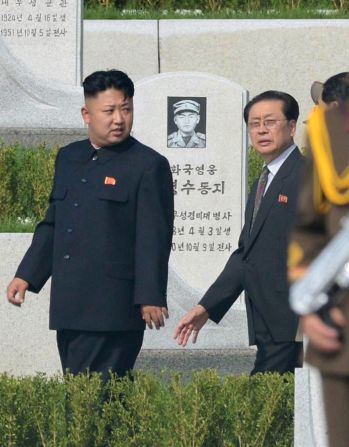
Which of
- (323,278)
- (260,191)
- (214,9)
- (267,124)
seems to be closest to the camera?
(323,278)

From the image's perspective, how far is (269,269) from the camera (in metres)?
7.75

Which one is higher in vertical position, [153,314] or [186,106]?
[186,106]

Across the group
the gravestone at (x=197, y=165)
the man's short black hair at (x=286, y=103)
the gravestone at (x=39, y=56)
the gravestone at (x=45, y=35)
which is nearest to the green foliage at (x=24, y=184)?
the gravestone at (x=197, y=165)

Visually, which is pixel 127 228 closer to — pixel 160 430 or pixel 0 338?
pixel 160 430

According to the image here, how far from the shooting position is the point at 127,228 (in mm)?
7293

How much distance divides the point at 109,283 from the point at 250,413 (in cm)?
78

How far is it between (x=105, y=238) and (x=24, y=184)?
3.78 meters

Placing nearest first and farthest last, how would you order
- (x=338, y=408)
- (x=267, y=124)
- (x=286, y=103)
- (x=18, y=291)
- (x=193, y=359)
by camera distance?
(x=338, y=408)
(x=18, y=291)
(x=267, y=124)
(x=286, y=103)
(x=193, y=359)

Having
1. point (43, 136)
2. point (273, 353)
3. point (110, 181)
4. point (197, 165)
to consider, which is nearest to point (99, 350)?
point (110, 181)

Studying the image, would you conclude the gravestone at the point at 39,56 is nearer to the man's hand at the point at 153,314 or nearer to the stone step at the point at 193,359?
the stone step at the point at 193,359

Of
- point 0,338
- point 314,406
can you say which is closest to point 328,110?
point 314,406

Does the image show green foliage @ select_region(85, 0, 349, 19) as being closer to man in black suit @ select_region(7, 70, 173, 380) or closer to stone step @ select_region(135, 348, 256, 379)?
stone step @ select_region(135, 348, 256, 379)

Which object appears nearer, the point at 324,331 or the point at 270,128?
the point at 324,331

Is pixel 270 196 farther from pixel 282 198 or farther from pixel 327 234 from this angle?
pixel 327 234
